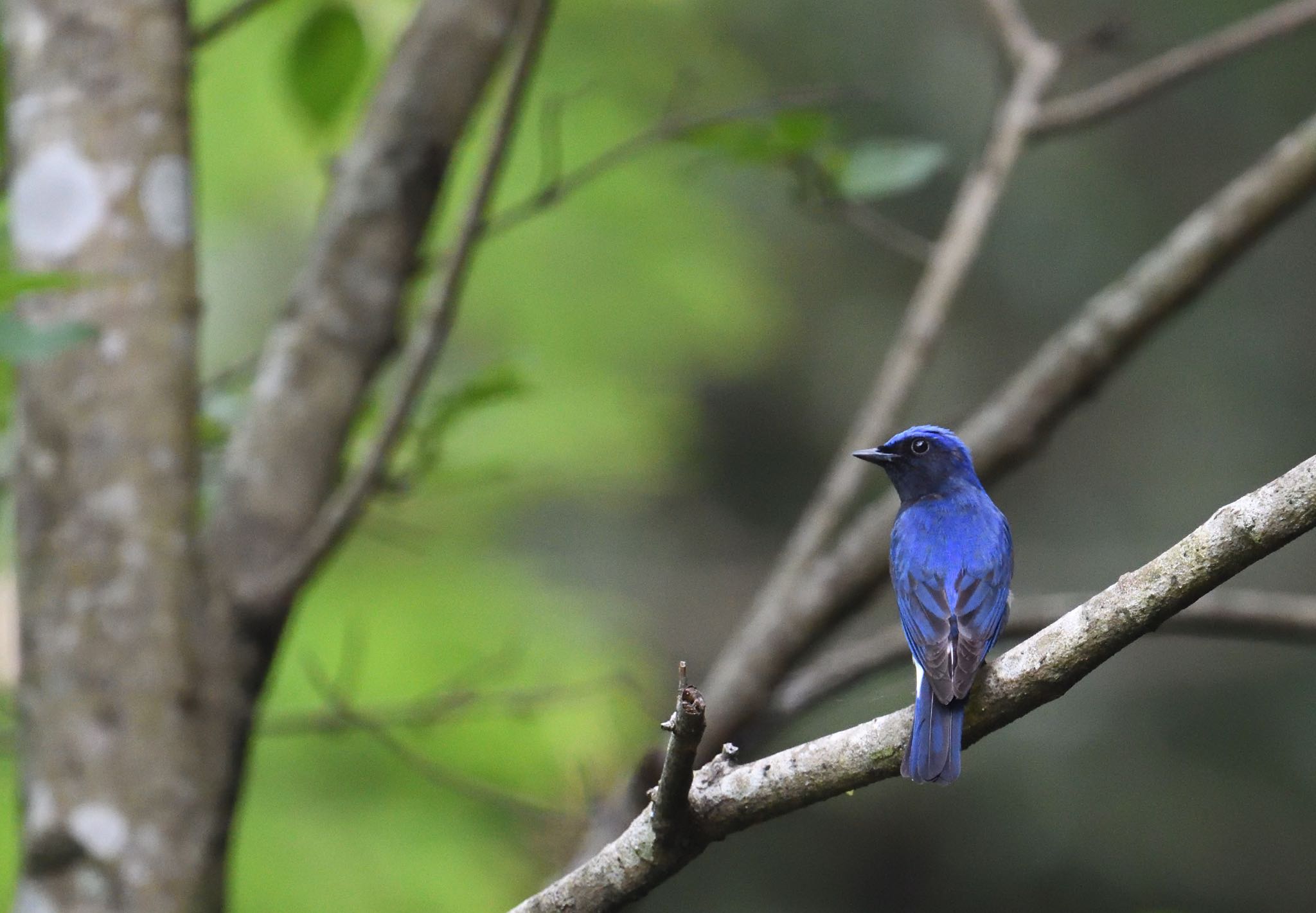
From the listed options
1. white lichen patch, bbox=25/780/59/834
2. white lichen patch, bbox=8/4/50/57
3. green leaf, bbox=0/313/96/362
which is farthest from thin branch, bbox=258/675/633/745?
white lichen patch, bbox=8/4/50/57

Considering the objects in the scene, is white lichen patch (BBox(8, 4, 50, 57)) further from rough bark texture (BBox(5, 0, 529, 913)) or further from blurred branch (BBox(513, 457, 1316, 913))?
blurred branch (BBox(513, 457, 1316, 913))

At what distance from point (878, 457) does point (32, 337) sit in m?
1.75

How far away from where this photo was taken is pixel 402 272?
3.43 m

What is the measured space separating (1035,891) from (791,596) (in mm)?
4859

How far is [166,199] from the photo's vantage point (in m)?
3.06

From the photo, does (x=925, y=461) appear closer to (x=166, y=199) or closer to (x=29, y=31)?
(x=166, y=199)

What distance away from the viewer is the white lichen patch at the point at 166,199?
3031 millimetres

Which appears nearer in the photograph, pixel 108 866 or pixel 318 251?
pixel 108 866

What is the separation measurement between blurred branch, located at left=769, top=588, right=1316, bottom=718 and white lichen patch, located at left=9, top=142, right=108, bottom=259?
1.87 meters

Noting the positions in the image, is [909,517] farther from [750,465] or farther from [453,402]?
[750,465]

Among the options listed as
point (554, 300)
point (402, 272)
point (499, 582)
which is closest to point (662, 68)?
point (554, 300)

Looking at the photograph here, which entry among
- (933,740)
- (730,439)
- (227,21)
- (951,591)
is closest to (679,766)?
(933,740)

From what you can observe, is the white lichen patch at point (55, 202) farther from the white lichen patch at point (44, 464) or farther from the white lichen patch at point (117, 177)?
the white lichen patch at point (44, 464)

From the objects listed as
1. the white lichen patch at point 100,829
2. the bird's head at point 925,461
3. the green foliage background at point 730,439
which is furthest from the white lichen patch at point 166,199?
the bird's head at point 925,461
